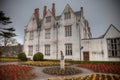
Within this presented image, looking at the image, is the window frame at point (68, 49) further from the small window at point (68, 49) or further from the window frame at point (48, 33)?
the window frame at point (48, 33)

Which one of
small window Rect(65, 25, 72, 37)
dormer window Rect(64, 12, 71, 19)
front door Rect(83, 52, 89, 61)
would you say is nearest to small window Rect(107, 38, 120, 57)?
front door Rect(83, 52, 89, 61)

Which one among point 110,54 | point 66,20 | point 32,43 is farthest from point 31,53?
point 110,54

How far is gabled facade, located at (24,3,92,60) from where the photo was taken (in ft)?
51.6

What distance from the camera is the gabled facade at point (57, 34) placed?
15.7m

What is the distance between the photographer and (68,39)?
1623 centimetres

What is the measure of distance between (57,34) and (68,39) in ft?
6.61

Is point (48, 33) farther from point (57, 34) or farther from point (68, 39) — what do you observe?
point (68, 39)

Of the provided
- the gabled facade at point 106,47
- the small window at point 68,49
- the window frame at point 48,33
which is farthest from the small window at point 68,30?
the window frame at point 48,33

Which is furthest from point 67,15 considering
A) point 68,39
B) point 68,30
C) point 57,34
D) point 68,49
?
point 68,49

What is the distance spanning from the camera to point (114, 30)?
1301 cm

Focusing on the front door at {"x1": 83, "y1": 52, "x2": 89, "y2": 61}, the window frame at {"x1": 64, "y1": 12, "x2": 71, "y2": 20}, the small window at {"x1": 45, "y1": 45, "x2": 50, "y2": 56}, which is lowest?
the front door at {"x1": 83, "y1": 52, "x2": 89, "y2": 61}

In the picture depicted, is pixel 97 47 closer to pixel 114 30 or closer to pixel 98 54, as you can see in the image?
pixel 98 54

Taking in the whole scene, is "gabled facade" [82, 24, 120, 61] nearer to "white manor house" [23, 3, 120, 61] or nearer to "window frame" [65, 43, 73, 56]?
"white manor house" [23, 3, 120, 61]

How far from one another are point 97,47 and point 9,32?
33.0ft
